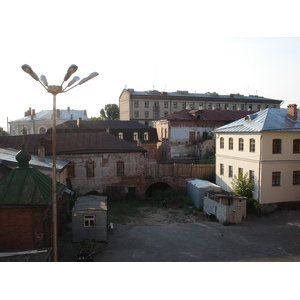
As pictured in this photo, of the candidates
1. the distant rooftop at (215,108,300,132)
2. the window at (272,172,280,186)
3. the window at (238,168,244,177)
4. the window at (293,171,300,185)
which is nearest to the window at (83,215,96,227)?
the window at (238,168,244,177)

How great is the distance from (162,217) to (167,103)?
39425 mm

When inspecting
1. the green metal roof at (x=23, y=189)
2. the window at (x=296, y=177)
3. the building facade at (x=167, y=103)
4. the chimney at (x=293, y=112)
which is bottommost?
the window at (x=296, y=177)

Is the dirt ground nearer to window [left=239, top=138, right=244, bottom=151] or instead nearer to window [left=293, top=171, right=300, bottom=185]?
window [left=239, top=138, right=244, bottom=151]

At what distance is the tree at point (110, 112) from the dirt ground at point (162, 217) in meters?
58.7

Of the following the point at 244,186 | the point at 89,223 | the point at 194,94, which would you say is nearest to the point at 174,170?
the point at 244,186

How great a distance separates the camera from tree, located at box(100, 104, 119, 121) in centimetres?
8056

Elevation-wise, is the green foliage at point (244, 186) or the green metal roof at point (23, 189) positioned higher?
the green metal roof at point (23, 189)

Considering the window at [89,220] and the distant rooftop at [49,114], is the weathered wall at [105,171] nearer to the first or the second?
the window at [89,220]

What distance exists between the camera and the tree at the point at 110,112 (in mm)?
80562

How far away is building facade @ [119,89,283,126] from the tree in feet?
55.6

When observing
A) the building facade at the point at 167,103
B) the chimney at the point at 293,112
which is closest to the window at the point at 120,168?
the chimney at the point at 293,112

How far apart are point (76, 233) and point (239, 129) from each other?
48.4ft

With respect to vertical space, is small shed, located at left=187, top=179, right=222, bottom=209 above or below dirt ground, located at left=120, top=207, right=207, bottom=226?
above

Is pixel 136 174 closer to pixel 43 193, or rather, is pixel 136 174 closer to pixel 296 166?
pixel 296 166
